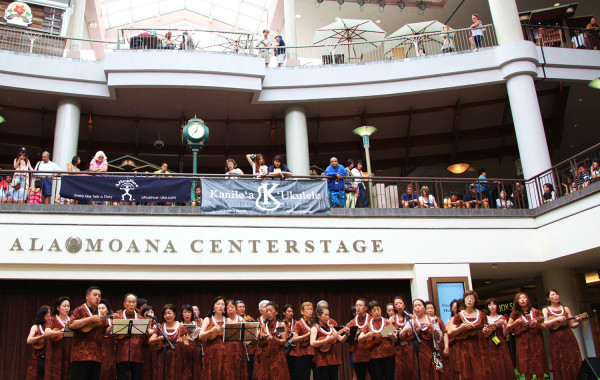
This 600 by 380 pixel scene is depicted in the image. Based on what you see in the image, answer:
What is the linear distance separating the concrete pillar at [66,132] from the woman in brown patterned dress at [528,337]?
12.3 m

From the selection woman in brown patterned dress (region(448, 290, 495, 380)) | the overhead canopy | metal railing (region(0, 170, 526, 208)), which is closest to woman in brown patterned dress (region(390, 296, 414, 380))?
woman in brown patterned dress (region(448, 290, 495, 380))

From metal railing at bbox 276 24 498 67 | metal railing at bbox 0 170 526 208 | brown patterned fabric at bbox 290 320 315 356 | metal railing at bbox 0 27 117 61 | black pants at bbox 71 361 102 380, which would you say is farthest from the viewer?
metal railing at bbox 276 24 498 67

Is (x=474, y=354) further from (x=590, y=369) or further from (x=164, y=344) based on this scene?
(x=164, y=344)

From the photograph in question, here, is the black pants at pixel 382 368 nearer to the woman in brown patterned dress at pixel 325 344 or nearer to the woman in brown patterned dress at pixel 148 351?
the woman in brown patterned dress at pixel 325 344

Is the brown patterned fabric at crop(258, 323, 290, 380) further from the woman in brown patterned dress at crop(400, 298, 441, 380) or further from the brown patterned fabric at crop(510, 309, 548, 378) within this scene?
the brown patterned fabric at crop(510, 309, 548, 378)

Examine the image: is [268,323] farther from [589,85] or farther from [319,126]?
[589,85]

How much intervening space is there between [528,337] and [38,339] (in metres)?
7.76

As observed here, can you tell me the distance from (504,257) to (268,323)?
7399 millimetres

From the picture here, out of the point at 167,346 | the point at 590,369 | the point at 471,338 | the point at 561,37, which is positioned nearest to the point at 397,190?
the point at 471,338

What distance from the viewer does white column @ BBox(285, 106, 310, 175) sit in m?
17.2

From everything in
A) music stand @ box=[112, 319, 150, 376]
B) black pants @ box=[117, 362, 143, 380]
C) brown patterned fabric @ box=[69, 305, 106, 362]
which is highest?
music stand @ box=[112, 319, 150, 376]

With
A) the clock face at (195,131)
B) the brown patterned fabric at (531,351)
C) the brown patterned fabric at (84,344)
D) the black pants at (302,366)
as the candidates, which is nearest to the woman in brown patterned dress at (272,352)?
the black pants at (302,366)

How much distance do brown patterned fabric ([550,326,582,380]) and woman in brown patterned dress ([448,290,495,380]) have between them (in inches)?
54.1

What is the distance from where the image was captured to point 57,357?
321 inches
